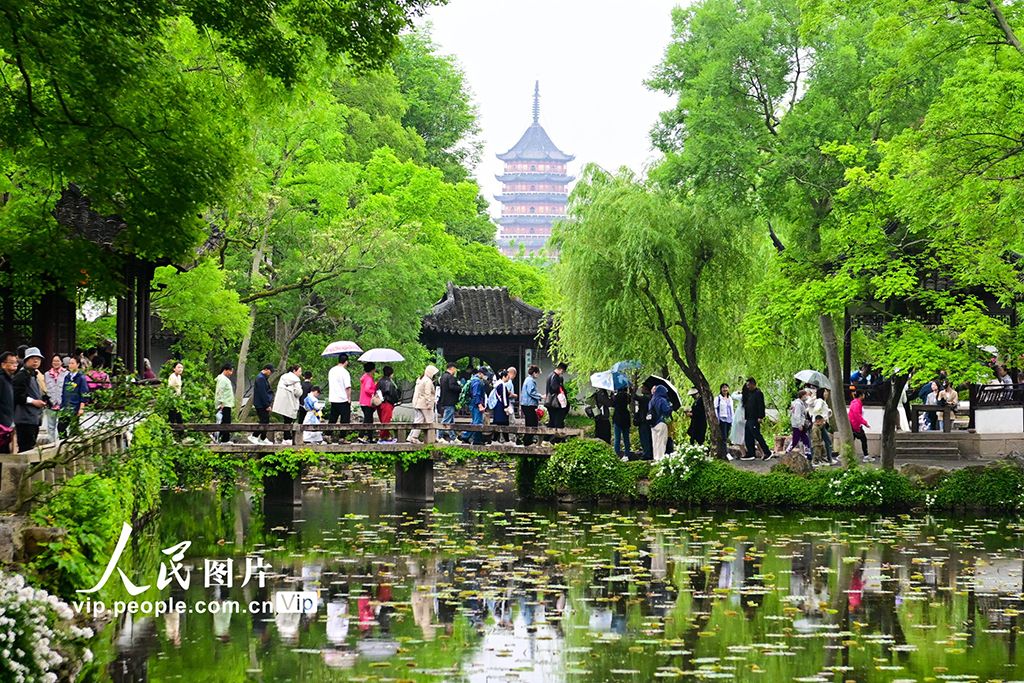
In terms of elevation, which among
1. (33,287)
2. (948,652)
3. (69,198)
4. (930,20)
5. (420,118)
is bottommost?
(948,652)

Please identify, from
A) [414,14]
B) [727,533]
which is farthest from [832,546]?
[414,14]

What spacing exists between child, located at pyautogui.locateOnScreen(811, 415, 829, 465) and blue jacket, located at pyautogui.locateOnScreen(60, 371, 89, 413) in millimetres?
14248

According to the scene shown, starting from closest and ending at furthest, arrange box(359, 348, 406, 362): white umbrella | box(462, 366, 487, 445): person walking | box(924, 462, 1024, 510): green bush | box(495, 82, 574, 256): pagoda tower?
box(924, 462, 1024, 510): green bush → box(462, 366, 487, 445): person walking → box(359, 348, 406, 362): white umbrella → box(495, 82, 574, 256): pagoda tower

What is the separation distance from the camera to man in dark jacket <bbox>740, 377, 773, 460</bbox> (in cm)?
2795

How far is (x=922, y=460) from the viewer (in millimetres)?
29766

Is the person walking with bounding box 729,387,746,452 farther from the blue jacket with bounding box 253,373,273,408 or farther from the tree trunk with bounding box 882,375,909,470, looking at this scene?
the blue jacket with bounding box 253,373,273,408

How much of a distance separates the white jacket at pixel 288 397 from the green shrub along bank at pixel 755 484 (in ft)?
15.2

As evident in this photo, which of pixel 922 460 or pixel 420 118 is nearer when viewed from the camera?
pixel 922 460

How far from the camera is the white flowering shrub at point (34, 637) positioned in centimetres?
940

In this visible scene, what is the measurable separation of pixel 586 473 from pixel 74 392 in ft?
31.7

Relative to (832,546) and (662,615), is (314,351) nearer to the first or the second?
(832,546)

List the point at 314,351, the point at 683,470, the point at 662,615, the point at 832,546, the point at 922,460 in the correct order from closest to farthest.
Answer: the point at 662,615 < the point at 832,546 < the point at 683,470 < the point at 922,460 < the point at 314,351

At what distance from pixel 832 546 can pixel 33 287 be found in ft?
35.3

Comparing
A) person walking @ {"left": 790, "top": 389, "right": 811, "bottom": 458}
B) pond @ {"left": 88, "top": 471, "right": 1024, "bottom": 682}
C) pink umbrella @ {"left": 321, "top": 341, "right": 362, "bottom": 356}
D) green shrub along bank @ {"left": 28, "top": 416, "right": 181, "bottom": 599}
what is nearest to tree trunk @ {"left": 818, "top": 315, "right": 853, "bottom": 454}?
person walking @ {"left": 790, "top": 389, "right": 811, "bottom": 458}
